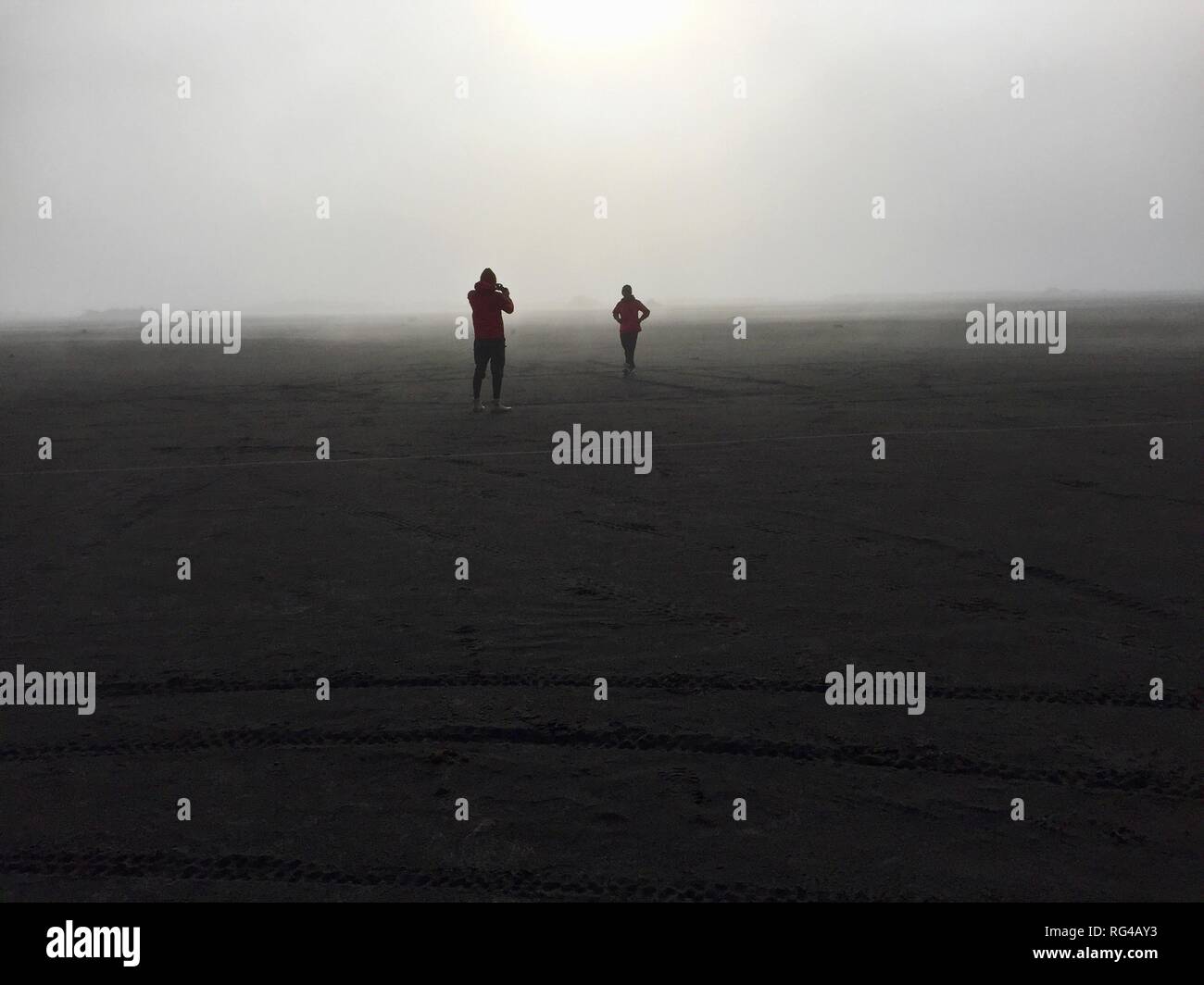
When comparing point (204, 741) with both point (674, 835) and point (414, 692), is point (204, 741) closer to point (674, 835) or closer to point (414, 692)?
point (414, 692)

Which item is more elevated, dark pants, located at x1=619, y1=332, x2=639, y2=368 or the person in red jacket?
dark pants, located at x1=619, y1=332, x2=639, y2=368

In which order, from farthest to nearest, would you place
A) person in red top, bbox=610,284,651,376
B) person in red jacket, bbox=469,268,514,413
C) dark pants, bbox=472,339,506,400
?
person in red top, bbox=610,284,651,376, dark pants, bbox=472,339,506,400, person in red jacket, bbox=469,268,514,413

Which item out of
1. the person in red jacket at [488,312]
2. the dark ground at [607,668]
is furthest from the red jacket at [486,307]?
the dark ground at [607,668]

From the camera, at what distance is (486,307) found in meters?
14.9

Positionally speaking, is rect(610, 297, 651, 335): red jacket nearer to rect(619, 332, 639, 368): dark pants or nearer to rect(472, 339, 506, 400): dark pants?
rect(619, 332, 639, 368): dark pants

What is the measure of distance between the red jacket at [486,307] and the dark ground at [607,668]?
10.9ft

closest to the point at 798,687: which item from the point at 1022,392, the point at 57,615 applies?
the point at 57,615

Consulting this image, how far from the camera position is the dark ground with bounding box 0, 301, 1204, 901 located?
3.46 m

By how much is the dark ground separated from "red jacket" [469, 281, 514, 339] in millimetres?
3325

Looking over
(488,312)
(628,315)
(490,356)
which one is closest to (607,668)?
(488,312)

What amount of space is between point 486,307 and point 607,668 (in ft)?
34.3

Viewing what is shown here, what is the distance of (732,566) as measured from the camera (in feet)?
22.8

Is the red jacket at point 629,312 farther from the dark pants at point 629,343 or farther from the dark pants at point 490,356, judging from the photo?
the dark pants at point 490,356

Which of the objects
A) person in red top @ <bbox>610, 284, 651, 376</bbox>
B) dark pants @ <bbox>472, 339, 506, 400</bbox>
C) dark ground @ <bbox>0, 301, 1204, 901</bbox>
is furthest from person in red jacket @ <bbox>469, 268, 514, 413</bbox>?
person in red top @ <bbox>610, 284, 651, 376</bbox>
